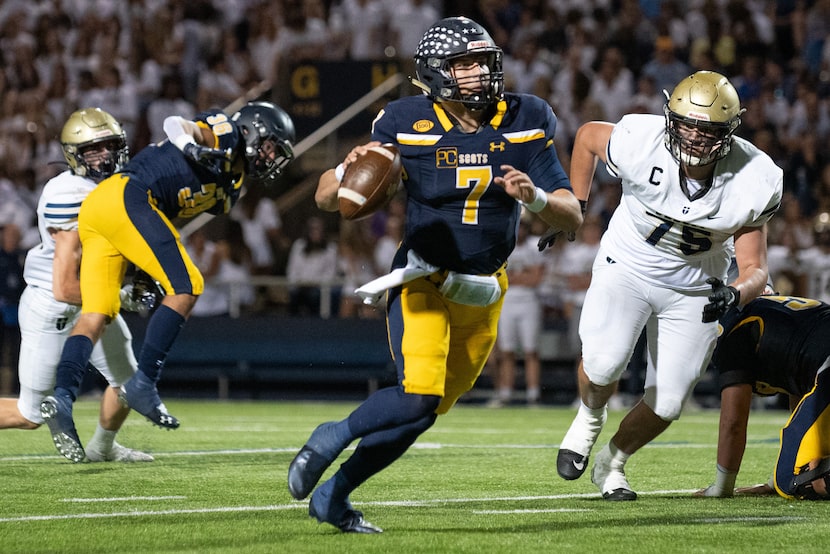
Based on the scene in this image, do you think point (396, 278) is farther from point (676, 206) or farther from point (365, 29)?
point (365, 29)

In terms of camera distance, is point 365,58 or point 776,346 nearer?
point 776,346

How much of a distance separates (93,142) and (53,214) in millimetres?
412

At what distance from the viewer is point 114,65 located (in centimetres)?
1413

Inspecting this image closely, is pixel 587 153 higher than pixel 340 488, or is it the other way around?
pixel 587 153

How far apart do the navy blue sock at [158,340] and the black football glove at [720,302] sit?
252cm

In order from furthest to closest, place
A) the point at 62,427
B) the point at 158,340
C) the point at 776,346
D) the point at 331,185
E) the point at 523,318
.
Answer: the point at 523,318 < the point at 158,340 < the point at 62,427 < the point at 776,346 < the point at 331,185

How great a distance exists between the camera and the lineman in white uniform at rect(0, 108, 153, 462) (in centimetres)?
626

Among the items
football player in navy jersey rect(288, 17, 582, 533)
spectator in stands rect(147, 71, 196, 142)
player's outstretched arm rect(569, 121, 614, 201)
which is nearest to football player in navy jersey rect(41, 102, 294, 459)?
player's outstretched arm rect(569, 121, 614, 201)

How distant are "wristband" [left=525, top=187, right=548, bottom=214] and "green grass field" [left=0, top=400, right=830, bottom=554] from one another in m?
1.03

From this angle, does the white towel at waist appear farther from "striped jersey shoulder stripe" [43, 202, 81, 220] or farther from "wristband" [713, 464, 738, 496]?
"striped jersey shoulder stripe" [43, 202, 81, 220]

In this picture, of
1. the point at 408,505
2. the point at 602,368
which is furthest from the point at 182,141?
the point at 602,368

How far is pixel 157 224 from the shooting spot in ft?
20.0

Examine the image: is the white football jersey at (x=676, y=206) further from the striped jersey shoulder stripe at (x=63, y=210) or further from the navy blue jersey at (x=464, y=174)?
the striped jersey shoulder stripe at (x=63, y=210)

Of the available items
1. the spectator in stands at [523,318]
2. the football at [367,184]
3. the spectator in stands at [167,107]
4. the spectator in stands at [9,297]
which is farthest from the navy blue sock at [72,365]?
the spectator in stands at [167,107]
